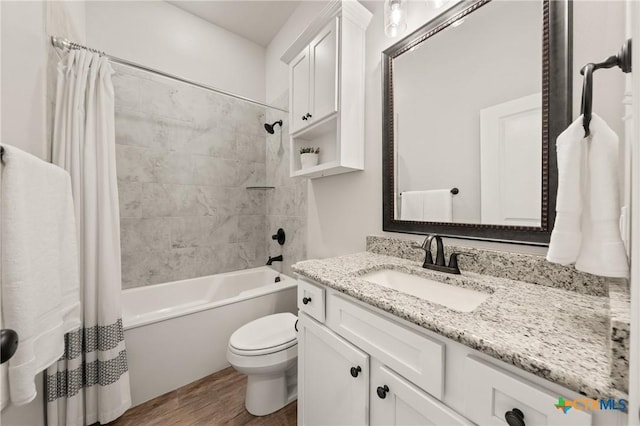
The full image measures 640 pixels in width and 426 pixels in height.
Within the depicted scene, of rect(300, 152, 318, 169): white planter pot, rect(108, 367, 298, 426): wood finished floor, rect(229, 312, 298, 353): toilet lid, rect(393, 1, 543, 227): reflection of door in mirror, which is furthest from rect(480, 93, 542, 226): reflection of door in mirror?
rect(108, 367, 298, 426): wood finished floor

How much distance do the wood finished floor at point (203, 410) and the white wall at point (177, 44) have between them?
2.54m

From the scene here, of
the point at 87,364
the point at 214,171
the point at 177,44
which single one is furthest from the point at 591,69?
the point at 177,44

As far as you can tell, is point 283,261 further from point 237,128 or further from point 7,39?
point 7,39

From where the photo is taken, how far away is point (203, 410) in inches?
55.5

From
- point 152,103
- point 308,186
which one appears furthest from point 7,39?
point 308,186

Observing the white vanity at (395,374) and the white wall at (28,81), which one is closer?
the white vanity at (395,374)

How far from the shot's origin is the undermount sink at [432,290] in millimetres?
863

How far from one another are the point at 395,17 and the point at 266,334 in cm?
186

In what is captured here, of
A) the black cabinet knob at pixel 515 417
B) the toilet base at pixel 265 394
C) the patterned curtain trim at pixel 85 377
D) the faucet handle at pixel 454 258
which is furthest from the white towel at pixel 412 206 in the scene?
the patterned curtain trim at pixel 85 377

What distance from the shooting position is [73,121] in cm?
125

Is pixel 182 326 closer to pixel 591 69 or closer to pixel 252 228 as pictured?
pixel 252 228

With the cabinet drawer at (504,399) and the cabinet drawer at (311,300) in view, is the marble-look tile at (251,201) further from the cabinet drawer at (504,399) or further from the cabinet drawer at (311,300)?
the cabinet drawer at (504,399)

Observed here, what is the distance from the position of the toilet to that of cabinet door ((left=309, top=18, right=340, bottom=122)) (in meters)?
1.36

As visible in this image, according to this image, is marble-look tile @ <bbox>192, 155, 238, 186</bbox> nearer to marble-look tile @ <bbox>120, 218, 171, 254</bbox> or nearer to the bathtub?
marble-look tile @ <bbox>120, 218, 171, 254</bbox>
